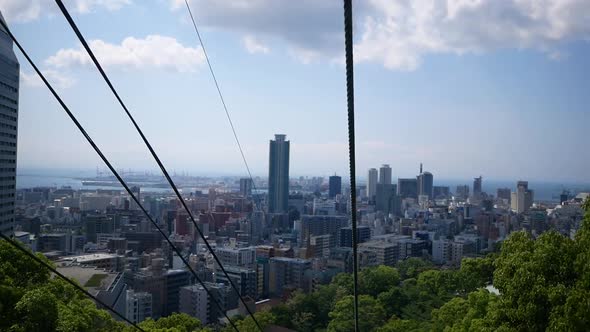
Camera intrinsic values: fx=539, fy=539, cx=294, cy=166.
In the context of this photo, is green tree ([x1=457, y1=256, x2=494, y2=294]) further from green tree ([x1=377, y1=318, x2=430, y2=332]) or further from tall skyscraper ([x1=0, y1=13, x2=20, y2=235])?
tall skyscraper ([x1=0, y1=13, x2=20, y2=235])

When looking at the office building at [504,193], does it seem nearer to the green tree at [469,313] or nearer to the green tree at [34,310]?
the green tree at [469,313]

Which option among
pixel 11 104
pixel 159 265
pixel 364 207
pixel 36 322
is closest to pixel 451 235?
pixel 364 207

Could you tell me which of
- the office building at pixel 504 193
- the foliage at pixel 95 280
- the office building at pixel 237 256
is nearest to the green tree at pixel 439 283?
the foliage at pixel 95 280

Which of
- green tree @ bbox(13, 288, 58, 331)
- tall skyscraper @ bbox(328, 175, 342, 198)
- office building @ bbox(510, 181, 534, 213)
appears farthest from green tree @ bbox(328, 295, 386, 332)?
tall skyscraper @ bbox(328, 175, 342, 198)

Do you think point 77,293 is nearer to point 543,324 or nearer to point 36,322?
point 36,322

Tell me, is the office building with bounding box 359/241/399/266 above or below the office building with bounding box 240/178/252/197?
below

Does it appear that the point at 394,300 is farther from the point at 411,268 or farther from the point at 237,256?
the point at 237,256
